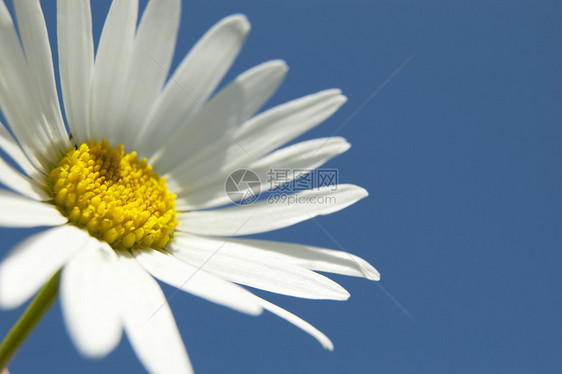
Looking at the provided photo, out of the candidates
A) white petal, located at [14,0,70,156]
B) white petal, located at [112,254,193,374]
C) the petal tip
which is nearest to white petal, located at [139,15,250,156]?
the petal tip

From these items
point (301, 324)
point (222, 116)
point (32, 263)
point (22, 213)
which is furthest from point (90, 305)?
point (222, 116)

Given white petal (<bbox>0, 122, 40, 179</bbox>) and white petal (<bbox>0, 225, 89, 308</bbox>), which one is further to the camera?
white petal (<bbox>0, 122, 40, 179</bbox>)

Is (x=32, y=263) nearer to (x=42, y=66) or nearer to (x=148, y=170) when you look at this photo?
(x=42, y=66)

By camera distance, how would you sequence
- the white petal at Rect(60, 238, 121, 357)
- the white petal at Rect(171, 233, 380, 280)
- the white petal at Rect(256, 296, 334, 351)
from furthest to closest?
the white petal at Rect(171, 233, 380, 280) → the white petal at Rect(256, 296, 334, 351) → the white petal at Rect(60, 238, 121, 357)

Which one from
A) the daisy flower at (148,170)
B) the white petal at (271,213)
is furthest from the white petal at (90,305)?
the white petal at (271,213)

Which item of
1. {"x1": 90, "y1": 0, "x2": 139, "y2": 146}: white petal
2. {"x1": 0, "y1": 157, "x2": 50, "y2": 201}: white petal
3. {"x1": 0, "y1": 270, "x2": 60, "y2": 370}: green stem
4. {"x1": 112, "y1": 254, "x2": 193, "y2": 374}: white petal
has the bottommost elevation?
{"x1": 0, "y1": 270, "x2": 60, "y2": 370}: green stem

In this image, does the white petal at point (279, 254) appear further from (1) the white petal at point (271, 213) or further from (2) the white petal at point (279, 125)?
(2) the white petal at point (279, 125)

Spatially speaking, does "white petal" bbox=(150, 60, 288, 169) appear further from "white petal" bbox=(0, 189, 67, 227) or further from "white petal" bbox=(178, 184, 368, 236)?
"white petal" bbox=(0, 189, 67, 227)

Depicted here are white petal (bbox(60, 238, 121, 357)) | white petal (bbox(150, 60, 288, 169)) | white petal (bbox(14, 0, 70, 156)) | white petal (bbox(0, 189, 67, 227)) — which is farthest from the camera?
white petal (bbox(150, 60, 288, 169))
